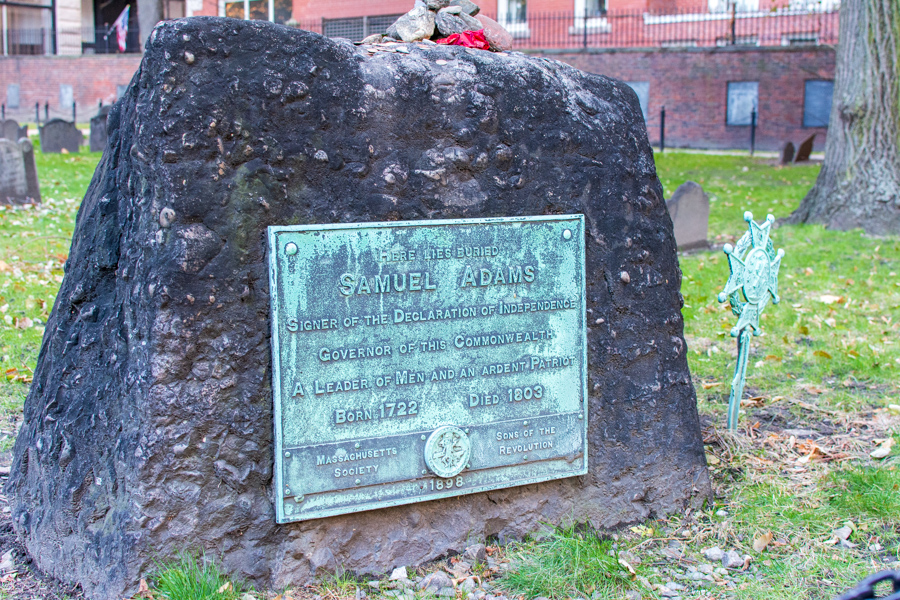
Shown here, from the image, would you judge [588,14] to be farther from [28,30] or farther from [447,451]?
[28,30]

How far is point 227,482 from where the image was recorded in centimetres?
272

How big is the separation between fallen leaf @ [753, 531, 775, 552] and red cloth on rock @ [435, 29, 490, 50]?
2233 millimetres

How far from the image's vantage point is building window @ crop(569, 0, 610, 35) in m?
26.6

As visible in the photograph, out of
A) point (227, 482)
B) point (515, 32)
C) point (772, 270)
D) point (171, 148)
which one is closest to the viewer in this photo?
point (171, 148)

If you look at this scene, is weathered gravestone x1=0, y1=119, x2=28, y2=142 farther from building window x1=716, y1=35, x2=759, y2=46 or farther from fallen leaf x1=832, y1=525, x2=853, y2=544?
building window x1=716, y1=35, x2=759, y2=46

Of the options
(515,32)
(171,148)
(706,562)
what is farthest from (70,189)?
(515,32)

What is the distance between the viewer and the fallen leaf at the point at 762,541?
318cm

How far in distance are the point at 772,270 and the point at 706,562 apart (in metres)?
1.59

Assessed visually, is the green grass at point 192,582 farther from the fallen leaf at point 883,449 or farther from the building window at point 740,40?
the building window at point 740,40

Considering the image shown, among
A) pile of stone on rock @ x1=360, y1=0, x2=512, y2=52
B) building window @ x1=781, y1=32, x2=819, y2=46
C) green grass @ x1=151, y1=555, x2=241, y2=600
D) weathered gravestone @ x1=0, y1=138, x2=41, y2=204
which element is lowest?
green grass @ x1=151, y1=555, x2=241, y2=600

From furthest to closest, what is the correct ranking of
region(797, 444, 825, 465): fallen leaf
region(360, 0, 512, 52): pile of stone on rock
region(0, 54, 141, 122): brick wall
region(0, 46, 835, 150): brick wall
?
region(0, 54, 141, 122): brick wall < region(0, 46, 835, 150): brick wall < region(797, 444, 825, 465): fallen leaf < region(360, 0, 512, 52): pile of stone on rock

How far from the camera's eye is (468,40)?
10.8ft

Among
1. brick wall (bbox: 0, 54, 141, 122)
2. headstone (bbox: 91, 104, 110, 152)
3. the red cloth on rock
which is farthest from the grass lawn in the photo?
brick wall (bbox: 0, 54, 141, 122)

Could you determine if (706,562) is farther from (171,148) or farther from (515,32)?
(515,32)
